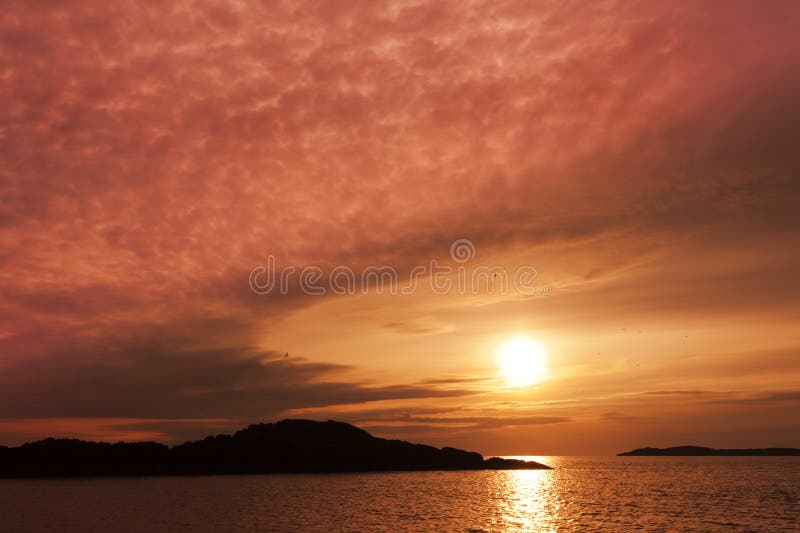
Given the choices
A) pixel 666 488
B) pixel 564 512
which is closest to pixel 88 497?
pixel 564 512

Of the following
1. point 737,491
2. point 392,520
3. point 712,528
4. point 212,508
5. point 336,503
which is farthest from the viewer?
point 737,491

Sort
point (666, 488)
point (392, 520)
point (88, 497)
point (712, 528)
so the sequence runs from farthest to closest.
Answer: point (666, 488) < point (88, 497) < point (392, 520) < point (712, 528)

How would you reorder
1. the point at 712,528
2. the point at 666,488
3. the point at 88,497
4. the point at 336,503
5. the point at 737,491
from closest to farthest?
the point at 712,528, the point at 336,503, the point at 88,497, the point at 737,491, the point at 666,488

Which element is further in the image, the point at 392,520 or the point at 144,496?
the point at 144,496

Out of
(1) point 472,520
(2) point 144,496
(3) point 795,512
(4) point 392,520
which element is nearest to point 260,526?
(4) point 392,520

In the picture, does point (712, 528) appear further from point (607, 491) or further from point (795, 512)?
point (607, 491)

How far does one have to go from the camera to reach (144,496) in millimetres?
133625

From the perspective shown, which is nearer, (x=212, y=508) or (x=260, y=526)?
(x=260, y=526)

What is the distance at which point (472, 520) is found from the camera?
87.0m

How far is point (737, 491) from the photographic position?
466ft

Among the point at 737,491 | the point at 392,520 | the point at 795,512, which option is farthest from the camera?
the point at 737,491

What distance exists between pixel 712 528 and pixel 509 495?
207 feet

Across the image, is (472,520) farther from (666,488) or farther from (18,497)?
(18,497)

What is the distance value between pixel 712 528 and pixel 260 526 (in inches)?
2311
